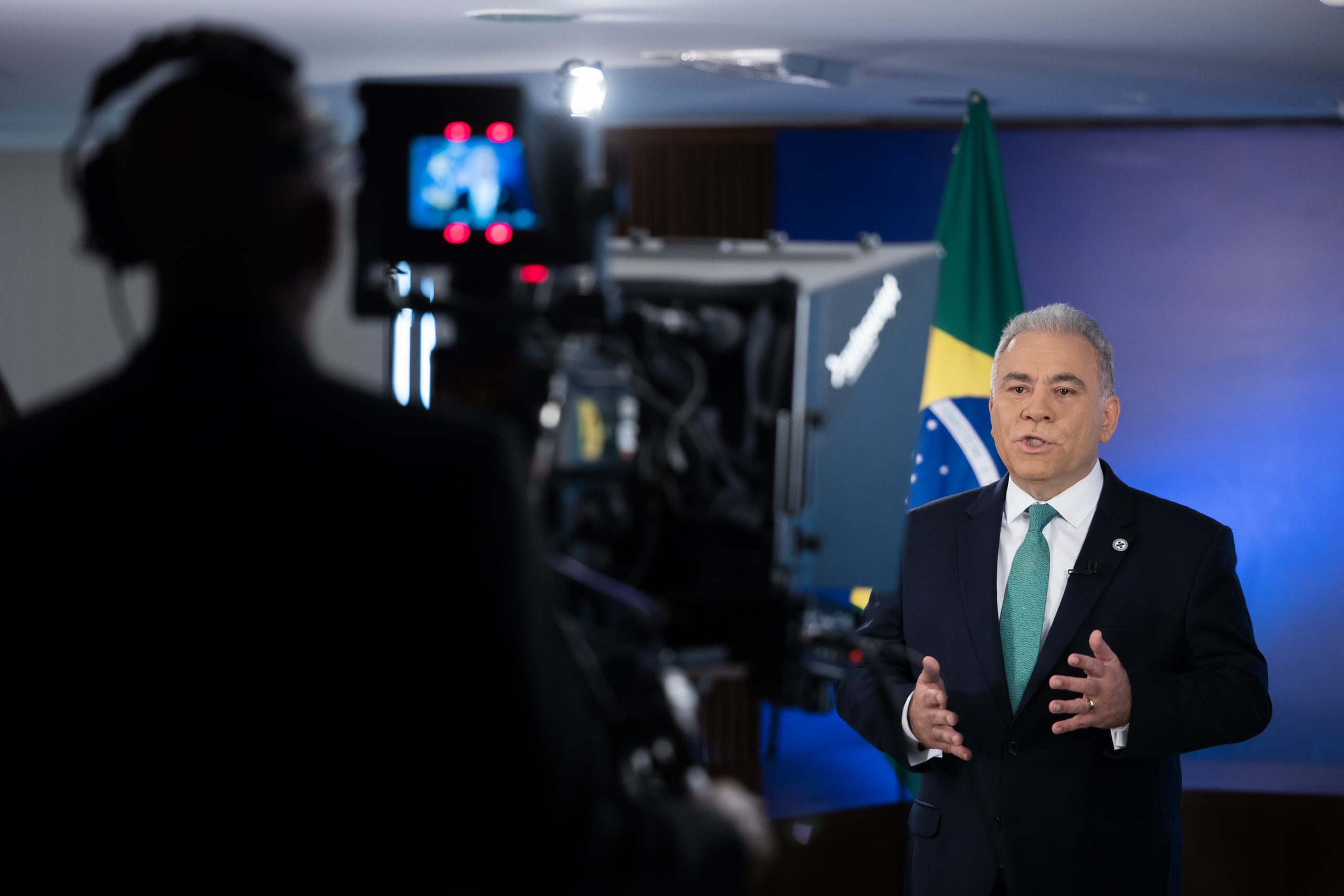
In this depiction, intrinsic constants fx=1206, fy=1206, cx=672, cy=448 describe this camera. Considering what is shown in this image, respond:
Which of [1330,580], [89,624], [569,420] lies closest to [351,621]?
[89,624]

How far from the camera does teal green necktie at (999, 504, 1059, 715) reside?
6.08 feet

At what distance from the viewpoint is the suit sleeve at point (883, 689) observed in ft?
6.09

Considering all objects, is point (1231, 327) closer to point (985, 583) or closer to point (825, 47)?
point (825, 47)

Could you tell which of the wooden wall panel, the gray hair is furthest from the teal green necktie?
the wooden wall panel

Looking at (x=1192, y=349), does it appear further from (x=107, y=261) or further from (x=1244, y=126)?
(x=107, y=261)

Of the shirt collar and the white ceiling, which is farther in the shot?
the white ceiling

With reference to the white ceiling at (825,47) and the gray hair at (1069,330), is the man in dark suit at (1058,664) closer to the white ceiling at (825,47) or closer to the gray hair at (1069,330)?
the gray hair at (1069,330)

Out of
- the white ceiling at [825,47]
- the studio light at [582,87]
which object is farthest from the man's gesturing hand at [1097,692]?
the studio light at [582,87]

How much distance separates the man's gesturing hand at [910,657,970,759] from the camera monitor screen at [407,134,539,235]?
0.93m

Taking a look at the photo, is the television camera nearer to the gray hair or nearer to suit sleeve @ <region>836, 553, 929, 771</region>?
suit sleeve @ <region>836, 553, 929, 771</region>

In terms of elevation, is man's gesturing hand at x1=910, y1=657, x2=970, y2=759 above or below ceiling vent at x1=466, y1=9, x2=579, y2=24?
below

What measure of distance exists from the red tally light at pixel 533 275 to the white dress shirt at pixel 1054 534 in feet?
3.16

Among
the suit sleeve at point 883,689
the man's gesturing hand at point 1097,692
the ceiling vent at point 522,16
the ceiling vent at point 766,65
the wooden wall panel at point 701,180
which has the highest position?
the ceiling vent at point 522,16

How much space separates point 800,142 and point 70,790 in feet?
12.1
